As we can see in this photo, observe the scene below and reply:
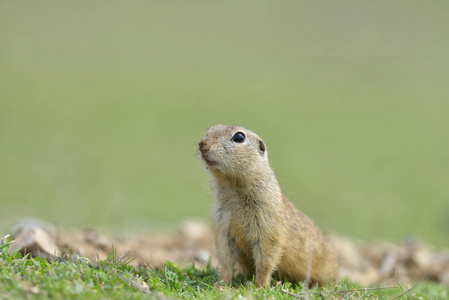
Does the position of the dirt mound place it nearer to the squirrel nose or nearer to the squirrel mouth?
the squirrel mouth

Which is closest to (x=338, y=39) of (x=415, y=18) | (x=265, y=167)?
(x=415, y=18)

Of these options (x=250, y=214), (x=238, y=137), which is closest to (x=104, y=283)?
(x=250, y=214)

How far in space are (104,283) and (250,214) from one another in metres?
1.98

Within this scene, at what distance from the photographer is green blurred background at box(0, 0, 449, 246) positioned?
56.4 feet

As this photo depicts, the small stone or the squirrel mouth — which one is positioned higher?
the squirrel mouth

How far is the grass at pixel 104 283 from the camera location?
14.1 ft

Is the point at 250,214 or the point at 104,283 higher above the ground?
the point at 250,214

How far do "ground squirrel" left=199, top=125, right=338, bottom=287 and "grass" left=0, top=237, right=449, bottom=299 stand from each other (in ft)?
1.21

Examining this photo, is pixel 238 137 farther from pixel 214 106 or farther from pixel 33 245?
pixel 214 106

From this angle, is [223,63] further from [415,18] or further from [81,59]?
[415,18]

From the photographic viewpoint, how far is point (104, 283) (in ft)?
15.6

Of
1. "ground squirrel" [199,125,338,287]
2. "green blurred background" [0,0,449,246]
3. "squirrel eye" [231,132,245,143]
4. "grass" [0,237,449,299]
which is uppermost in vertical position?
"green blurred background" [0,0,449,246]

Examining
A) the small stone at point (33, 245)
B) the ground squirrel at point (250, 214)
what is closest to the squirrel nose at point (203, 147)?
the ground squirrel at point (250, 214)

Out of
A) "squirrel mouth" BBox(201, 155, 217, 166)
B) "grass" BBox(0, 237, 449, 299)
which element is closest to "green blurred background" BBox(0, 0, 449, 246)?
"squirrel mouth" BBox(201, 155, 217, 166)
